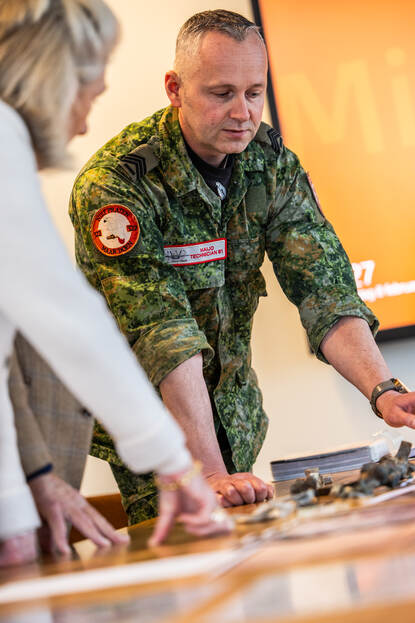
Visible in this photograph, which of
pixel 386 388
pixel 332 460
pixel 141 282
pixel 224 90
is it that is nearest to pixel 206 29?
pixel 224 90

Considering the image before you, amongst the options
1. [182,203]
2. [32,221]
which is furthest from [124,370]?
[182,203]

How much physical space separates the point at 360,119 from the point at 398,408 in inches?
57.0

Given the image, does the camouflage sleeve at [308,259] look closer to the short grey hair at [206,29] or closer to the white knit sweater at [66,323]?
the short grey hair at [206,29]

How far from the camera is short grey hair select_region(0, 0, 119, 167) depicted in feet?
3.20

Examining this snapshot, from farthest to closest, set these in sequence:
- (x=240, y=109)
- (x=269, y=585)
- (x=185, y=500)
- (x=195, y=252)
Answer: (x=195, y=252) < (x=240, y=109) < (x=185, y=500) < (x=269, y=585)

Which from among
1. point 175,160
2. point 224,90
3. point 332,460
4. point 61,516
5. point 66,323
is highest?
point 224,90

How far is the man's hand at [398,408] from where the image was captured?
5.61ft

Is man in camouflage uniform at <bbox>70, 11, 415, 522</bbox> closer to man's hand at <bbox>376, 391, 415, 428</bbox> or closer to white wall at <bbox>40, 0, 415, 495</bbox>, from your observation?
man's hand at <bbox>376, 391, 415, 428</bbox>

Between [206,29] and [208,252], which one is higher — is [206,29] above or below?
above

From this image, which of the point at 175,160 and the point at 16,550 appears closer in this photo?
the point at 16,550

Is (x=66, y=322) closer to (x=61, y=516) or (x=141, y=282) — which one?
(x=61, y=516)

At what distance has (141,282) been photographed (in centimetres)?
177

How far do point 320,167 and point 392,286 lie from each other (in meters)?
0.47

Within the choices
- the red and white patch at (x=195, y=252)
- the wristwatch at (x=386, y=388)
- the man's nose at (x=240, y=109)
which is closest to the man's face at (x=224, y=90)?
the man's nose at (x=240, y=109)
